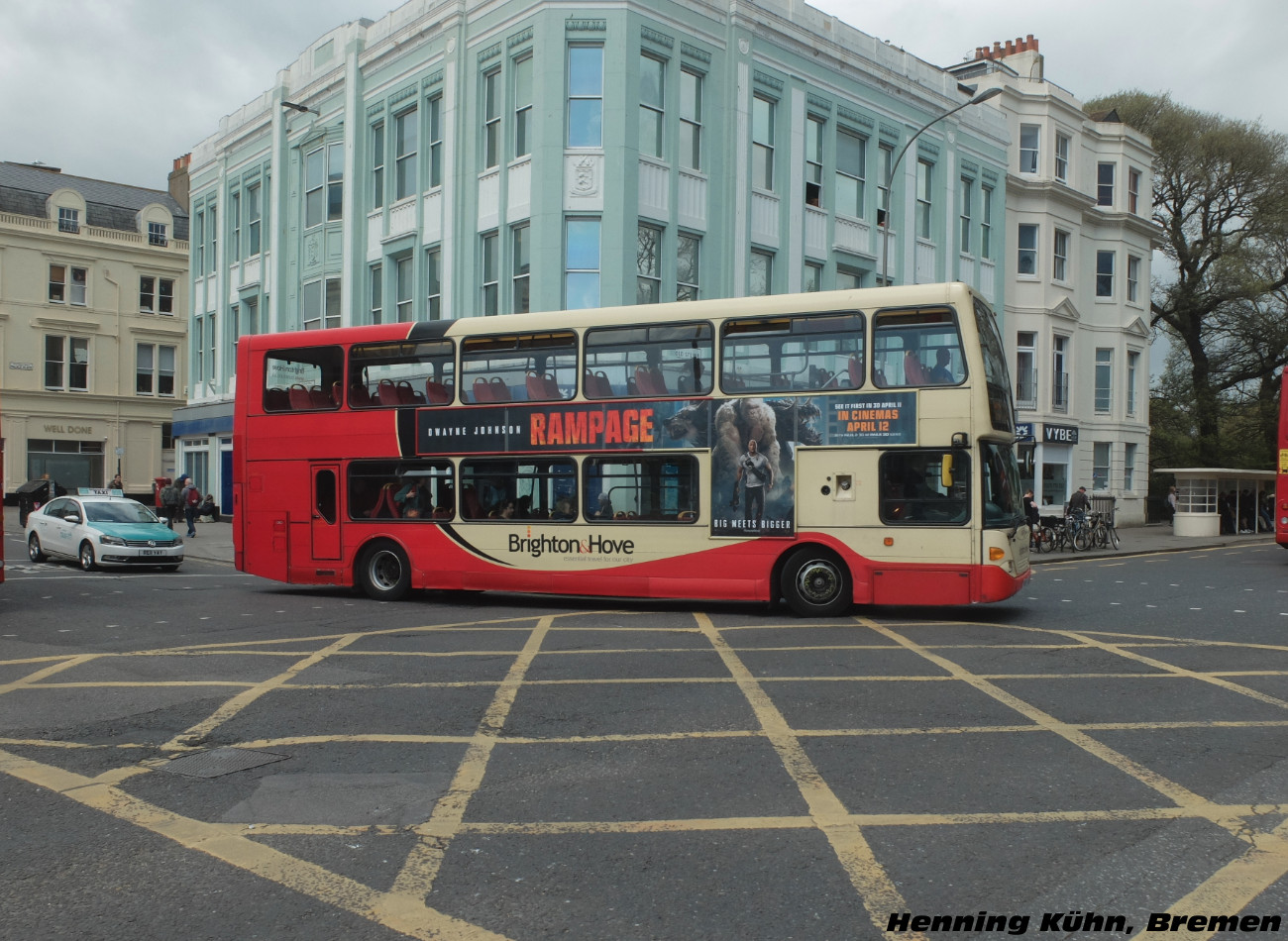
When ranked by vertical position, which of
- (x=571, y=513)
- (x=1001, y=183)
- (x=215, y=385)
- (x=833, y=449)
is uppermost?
(x=1001, y=183)

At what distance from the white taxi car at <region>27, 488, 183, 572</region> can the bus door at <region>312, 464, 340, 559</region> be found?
619 cm

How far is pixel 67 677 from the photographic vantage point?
29.1 feet

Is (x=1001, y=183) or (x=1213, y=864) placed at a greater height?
(x=1001, y=183)

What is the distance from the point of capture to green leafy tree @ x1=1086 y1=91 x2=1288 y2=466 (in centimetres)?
4500

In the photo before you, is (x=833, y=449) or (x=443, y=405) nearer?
(x=833, y=449)

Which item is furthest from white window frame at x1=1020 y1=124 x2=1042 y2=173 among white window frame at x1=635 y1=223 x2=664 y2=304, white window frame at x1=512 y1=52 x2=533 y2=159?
white window frame at x1=512 y1=52 x2=533 y2=159

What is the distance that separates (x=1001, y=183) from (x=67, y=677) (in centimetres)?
3279

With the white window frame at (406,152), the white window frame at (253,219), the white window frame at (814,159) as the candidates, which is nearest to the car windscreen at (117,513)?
the white window frame at (406,152)

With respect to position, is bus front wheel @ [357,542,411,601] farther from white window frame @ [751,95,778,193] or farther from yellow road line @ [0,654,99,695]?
white window frame @ [751,95,778,193]

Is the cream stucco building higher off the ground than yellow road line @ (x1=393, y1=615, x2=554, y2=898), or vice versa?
the cream stucco building

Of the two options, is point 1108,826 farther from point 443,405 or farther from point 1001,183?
point 1001,183

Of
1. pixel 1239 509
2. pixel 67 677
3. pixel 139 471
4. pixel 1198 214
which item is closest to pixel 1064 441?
pixel 1239 509

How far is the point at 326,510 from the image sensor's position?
15797 millimetres

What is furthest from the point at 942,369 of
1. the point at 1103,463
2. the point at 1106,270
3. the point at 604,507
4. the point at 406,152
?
the point at 1106,270
